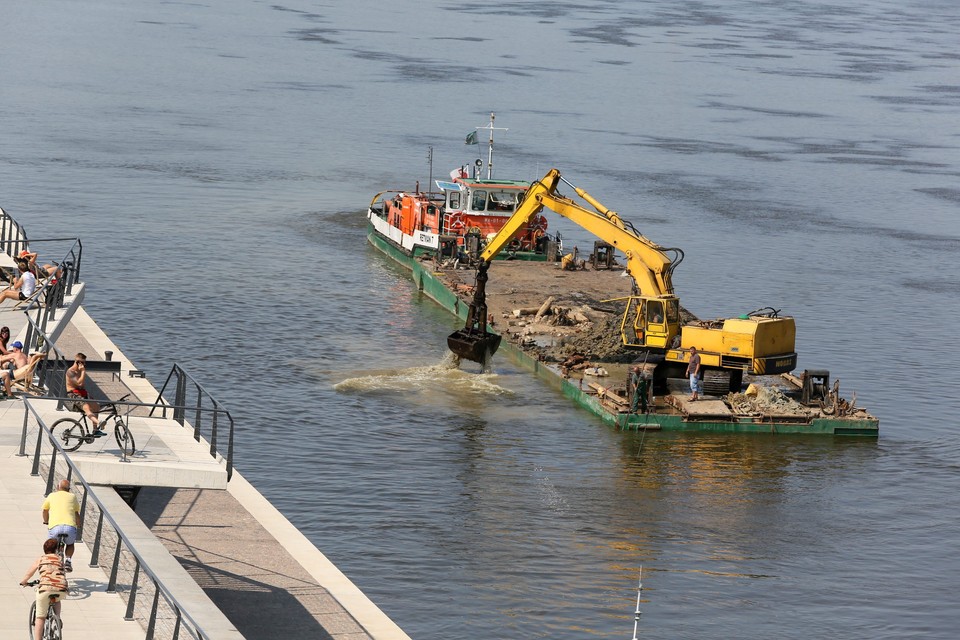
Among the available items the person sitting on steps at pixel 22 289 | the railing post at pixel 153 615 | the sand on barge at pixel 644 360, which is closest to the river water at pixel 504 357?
the sand on barge at pixel 644 360

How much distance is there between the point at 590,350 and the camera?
169 ft

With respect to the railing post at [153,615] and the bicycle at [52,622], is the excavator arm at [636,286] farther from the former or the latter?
the bicycle at [52,622]

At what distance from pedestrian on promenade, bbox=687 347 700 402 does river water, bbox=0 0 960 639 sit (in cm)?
200

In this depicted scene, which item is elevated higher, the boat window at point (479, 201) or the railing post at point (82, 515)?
the boat window at point (479, 201)

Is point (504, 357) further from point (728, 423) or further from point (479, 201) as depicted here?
point (479, 201)

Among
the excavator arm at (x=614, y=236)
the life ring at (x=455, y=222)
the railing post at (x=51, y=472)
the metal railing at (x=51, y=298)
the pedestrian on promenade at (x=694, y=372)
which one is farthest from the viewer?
the life ring at (x=455, y=222)

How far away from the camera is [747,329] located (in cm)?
4562

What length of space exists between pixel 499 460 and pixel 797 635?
12795mm

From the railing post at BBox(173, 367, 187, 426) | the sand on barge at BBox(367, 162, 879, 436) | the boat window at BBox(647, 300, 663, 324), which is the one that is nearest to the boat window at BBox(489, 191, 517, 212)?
the sand on barge at BBox(367, 162, 879, 436)

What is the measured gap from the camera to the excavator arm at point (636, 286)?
4725cm

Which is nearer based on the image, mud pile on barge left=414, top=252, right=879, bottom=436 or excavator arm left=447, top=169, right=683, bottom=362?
mud pile on barge left=414, top=252, right=879, bottom=436

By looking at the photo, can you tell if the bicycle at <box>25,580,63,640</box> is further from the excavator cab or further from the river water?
the excavator cab

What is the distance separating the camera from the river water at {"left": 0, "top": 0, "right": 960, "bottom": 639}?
34.4m

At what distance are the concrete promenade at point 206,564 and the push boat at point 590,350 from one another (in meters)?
15.6
